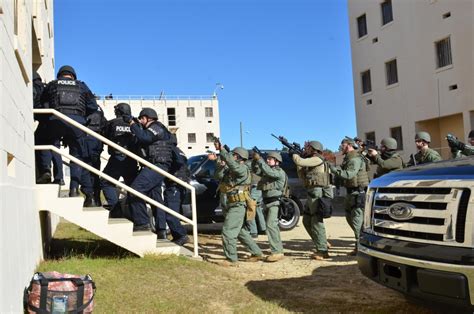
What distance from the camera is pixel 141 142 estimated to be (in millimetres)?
7238

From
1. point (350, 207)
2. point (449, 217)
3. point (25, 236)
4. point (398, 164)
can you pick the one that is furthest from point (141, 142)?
point (449, 217)

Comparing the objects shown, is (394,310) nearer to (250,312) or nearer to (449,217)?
(250,312)

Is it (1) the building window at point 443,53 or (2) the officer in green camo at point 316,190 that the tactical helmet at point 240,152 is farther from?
(1) the building window at point 443,53

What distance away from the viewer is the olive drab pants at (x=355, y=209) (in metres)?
7.40

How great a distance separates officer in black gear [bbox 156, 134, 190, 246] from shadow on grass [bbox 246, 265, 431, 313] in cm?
212

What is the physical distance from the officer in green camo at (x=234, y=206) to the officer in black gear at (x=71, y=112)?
1.99 m

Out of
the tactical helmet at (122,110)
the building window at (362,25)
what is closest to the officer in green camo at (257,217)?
the tactical helmet at (122,110)

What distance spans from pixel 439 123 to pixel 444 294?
51.9 ft

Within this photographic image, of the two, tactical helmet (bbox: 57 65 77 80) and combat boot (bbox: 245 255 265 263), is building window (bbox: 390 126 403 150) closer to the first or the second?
combat boot (bbox: 245 255 265 263)

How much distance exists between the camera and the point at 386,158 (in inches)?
311

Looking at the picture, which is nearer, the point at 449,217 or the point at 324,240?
the point at 449,217

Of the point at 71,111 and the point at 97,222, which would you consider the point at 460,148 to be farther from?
the point at 71,111

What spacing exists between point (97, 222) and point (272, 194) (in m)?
2.68

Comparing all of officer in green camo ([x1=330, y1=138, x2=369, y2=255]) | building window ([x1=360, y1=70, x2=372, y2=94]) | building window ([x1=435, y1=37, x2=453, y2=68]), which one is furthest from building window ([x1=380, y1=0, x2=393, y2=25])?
officer in green camo ([x1=330, y1=138, x2=369, y2=255])
